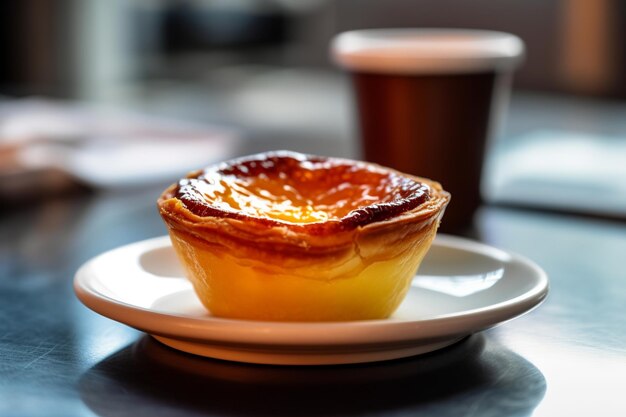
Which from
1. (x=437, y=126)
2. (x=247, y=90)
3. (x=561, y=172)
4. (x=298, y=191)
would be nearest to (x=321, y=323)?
(x=298, y=191)

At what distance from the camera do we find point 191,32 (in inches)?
164

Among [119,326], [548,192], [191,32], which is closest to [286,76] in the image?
[191,32]

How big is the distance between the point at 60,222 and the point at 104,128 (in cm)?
58

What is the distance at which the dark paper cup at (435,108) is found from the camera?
3.38ft

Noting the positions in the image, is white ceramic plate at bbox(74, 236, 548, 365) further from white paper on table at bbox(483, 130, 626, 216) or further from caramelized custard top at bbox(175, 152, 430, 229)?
white paper on table at bbox(483, 130, 626, 216)

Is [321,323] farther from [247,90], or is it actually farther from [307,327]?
[247,90]

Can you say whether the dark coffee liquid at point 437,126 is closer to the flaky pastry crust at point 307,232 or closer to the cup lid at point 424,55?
the cup lid at point 424,55

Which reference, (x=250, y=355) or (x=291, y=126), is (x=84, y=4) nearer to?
(x=291, y=126)

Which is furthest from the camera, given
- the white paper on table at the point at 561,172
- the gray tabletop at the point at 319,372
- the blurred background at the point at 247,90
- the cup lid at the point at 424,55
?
the blurred background at the point at 247,90

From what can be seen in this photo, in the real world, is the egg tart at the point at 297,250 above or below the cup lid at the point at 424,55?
below

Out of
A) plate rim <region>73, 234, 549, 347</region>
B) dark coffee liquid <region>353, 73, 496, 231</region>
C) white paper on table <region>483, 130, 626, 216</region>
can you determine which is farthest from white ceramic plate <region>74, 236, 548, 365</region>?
white paper on table <region>483, 130, 626, 216</region>

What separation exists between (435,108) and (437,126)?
0.07 ft

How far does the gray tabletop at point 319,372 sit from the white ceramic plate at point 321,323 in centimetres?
1

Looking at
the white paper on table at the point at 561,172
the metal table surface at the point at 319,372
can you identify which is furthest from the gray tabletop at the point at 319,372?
the white paper on table at the point at 561,172
